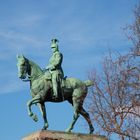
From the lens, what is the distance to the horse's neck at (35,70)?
1941 centimetres

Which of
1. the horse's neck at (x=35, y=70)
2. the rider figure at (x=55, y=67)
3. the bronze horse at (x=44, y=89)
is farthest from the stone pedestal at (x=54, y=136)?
the horse's neck at (x=35, y=70)

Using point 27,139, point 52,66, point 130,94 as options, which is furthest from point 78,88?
point 130,94

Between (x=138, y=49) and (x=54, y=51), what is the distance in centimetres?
952

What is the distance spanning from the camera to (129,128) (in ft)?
93.4

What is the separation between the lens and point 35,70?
768 inches

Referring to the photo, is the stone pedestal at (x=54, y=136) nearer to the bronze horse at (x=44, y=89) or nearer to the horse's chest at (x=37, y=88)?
the bronze horse at (x=44, y=89)

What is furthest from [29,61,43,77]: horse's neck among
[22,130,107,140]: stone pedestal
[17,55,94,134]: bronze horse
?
[22,130,107,140]: stone pedestal

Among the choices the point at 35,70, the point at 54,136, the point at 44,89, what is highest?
the point at 35,70

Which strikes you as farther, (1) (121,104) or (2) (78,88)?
(1) (121,104)

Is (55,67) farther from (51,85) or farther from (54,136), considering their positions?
(54,136)

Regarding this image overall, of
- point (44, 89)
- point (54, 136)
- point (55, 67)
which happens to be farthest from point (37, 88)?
point (54, 136)

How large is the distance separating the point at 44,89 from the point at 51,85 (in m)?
0.31

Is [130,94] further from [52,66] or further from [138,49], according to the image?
[52,66]

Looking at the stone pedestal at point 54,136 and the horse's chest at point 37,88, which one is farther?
the horse's chest at point 37,88
